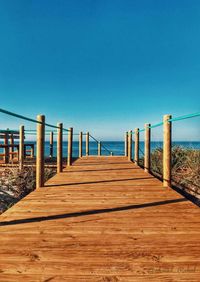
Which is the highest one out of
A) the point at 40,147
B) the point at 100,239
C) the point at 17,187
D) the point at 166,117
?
the point at 166,117

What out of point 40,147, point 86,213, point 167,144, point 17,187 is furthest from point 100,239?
point 17,187

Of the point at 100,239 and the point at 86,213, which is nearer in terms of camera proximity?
the point at 100,239

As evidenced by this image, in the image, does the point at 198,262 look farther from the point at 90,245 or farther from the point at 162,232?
the point at 90,245

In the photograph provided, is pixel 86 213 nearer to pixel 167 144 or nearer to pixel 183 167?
pixel 167 144

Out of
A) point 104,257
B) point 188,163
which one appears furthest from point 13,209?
point 188,163

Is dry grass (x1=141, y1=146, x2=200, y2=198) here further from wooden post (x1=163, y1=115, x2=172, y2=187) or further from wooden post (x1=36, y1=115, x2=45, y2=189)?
wooden post (x1=36, y1=115, x2=45, y2=189)

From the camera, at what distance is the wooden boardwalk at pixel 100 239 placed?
1305mm

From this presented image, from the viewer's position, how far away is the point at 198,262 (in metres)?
1.39

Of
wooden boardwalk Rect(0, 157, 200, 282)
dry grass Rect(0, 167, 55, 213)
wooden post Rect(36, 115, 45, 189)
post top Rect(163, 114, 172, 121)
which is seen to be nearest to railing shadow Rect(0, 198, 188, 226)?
wooden boardwalk Rect(0, 157, 200, 282)

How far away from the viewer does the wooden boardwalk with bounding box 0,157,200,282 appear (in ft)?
4.28

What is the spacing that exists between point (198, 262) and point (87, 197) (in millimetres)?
1755

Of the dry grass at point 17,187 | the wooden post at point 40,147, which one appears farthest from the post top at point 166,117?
the dry grass at point 17,187

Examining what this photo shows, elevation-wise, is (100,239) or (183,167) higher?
(183,167)

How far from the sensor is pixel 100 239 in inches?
67.4
